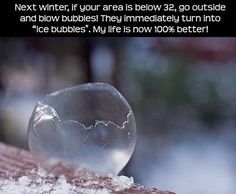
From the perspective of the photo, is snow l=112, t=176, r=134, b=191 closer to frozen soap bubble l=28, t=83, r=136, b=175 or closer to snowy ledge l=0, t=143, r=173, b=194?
snowy ledge l=0, t=143, r=173, b=194

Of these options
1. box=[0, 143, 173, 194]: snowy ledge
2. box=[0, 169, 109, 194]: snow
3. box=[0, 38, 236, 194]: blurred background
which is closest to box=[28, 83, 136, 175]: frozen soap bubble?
box=[0, 143, 173, 194]: snowy ledge

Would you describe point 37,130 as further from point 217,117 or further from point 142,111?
point 217,117

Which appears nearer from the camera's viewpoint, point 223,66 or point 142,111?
point 142,111

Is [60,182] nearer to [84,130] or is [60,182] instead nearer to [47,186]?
[47,186]

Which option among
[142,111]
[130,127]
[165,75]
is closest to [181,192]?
[142,111]

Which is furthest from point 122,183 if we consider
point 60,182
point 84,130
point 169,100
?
point 169,100

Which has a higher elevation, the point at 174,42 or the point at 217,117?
the point at 174,42
